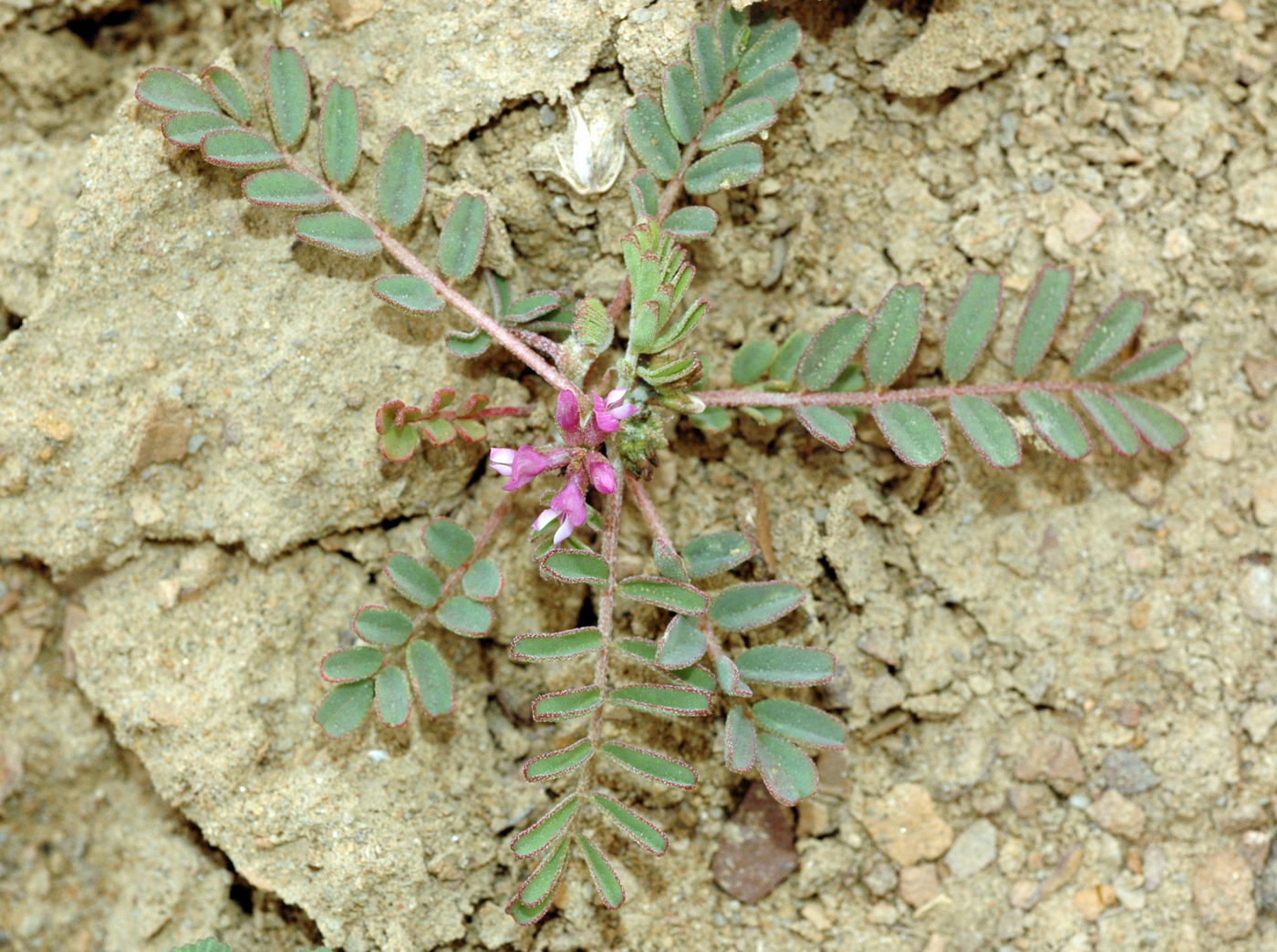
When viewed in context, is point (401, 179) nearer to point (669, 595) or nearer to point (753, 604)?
point (669, 595)

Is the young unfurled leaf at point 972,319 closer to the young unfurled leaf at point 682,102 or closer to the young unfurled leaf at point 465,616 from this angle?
the young unfurled leaf at point 682,102

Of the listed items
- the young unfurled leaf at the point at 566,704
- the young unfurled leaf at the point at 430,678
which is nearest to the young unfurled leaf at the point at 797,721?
the young unfurled leaf at the point at 566,704

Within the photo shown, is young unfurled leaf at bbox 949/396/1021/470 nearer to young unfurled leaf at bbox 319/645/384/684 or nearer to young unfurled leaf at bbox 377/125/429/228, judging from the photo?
young unfurled leaf at bbox 377/125/429/228

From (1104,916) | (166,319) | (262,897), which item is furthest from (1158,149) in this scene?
(262,897)

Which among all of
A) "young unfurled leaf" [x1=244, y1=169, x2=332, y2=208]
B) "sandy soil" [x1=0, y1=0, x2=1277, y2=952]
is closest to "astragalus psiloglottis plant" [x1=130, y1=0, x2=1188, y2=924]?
"young unfurled leaf" [x1=244, y1=169, x2=332, y2=208]

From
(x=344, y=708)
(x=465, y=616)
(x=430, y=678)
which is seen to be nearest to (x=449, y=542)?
(x=465, y=616)

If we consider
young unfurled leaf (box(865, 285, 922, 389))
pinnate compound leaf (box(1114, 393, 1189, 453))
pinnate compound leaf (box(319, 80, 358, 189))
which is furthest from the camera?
pinnate compound leaf (box(1114, 393, 1189, 453))

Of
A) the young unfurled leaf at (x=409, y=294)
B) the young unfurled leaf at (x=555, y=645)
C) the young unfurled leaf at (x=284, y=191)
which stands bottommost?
the young unfurled leaf at (x=555, y=645)
